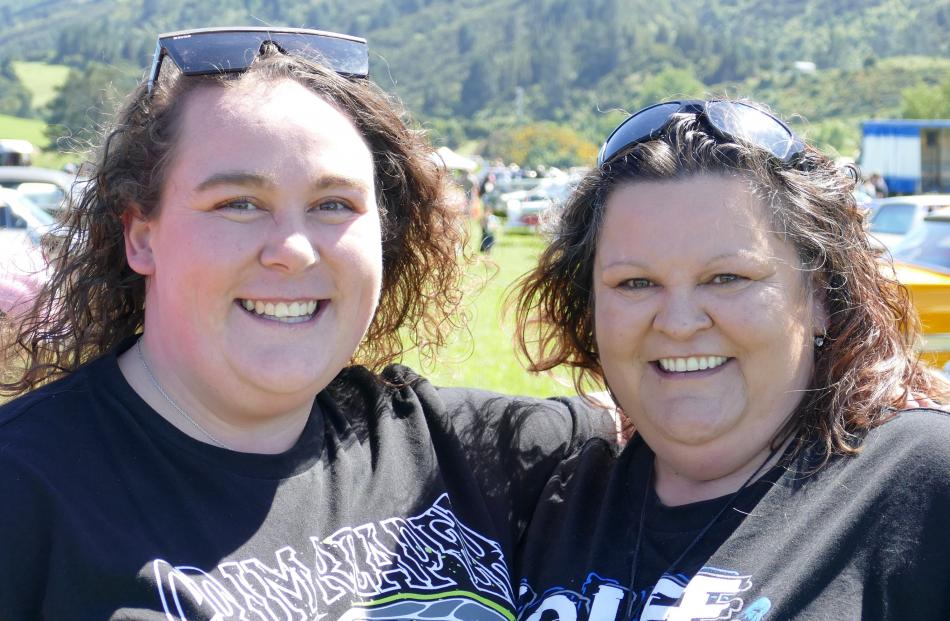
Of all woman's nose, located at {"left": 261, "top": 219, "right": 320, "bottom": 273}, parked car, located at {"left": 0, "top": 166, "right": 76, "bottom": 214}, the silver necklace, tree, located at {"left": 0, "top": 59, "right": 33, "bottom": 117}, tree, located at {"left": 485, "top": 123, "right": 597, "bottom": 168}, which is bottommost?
the silver necklace

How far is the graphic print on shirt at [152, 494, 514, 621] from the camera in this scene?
6.01ft

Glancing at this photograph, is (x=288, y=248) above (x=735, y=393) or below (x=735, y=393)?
above

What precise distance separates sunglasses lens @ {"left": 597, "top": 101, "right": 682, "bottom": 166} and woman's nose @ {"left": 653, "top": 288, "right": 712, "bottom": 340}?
0.40 m

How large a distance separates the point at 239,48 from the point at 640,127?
943mm

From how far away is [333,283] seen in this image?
2.11m

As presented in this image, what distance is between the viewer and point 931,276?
5121mm

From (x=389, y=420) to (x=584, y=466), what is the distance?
0.50 meters

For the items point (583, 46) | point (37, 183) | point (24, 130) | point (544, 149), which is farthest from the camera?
point (583, 46)

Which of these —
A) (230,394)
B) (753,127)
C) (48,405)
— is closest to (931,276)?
(753,127)

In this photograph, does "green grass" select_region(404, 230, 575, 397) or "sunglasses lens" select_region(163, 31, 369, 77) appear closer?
"sunglasses lens" select_region(163, 31, 369, 77)

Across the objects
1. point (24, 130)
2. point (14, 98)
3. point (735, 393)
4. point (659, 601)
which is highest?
point (14, 98)

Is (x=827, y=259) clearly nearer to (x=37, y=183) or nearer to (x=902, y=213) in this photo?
(x=902, y=213)

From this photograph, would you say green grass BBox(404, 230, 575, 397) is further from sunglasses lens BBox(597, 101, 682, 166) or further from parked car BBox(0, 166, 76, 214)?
parked car BBox(0, 166, 76, 214)

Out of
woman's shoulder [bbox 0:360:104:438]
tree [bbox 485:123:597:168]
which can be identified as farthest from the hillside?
woman's shoulder [bbox 0:360:104:438]
